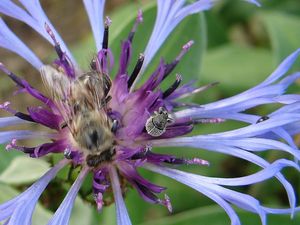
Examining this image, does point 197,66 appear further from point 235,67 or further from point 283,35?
point 235,67

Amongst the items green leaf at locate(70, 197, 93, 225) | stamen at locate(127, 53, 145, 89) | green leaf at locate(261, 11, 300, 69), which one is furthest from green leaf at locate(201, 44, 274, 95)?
stamen at locate(127, 53, 145, 89)

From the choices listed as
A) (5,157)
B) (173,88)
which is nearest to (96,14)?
(173,88)

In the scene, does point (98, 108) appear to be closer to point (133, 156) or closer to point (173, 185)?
point (133, 156)

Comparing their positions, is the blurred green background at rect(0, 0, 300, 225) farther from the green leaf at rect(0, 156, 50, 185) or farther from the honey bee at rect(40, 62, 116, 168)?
the honey bee at rect(40, 62, 116, 168)

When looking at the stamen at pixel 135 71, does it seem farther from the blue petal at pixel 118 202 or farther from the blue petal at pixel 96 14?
the blue petal at pixel 118 202

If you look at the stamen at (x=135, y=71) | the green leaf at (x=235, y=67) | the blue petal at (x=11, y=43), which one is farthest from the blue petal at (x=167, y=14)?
the green leaf at (x=235, y=67)

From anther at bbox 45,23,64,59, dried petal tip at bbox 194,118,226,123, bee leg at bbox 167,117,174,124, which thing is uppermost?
anther at bbox 45,23,64,59
